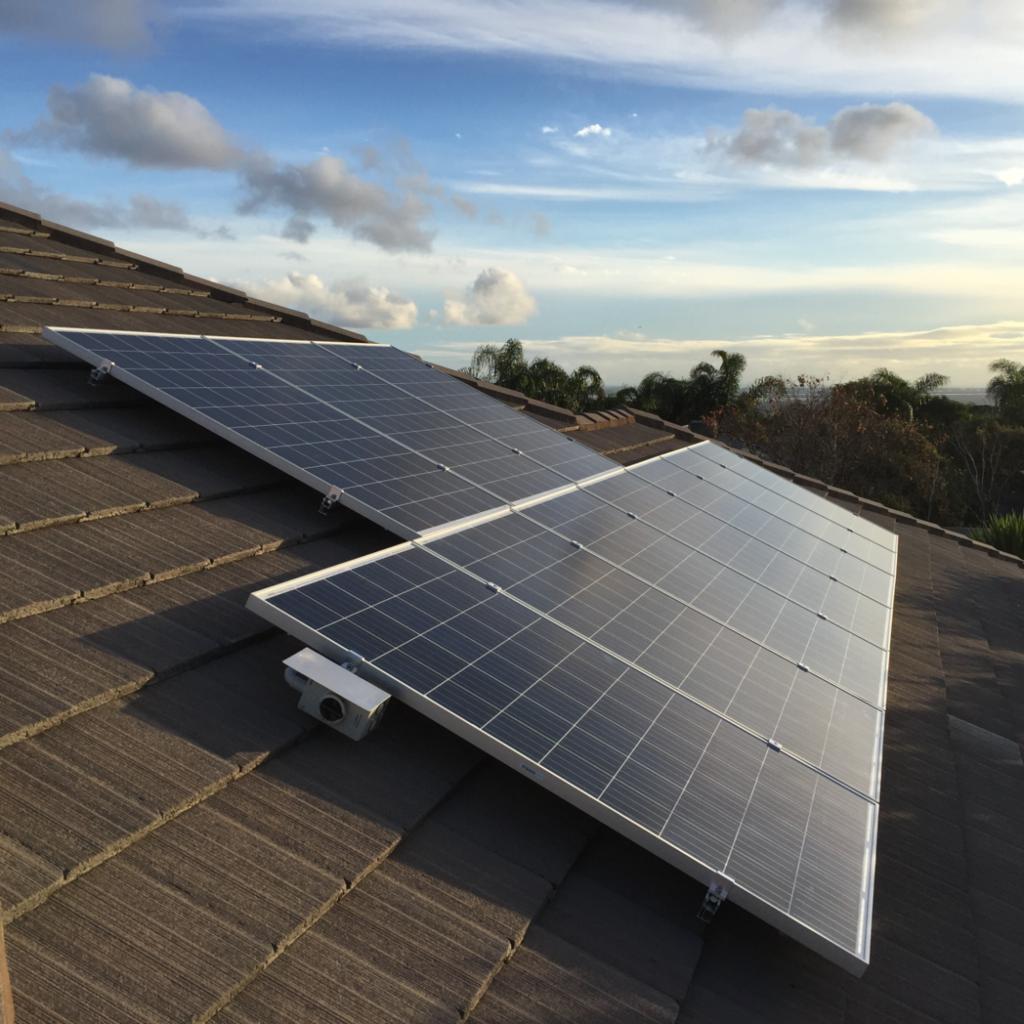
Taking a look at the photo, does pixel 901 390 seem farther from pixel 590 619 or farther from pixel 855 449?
pixel 590 619

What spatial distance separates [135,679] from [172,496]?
2793mm

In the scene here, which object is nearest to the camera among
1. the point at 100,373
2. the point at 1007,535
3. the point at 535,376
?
the point at 100,373

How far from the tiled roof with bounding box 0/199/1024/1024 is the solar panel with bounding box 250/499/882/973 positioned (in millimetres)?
406

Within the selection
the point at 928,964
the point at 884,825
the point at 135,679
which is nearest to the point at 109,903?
the point at 135,679

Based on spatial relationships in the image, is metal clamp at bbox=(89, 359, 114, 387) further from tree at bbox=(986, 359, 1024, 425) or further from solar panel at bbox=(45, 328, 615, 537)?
tree at bbox=(986, 359, 1024, 425)

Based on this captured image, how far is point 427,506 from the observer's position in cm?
851

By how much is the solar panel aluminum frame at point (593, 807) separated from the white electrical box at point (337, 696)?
10 centimetres

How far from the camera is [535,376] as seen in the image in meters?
70.4

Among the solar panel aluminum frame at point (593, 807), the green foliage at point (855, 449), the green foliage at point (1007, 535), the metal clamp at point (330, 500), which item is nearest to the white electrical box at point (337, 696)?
the solar panel aluminum frame at point (593, 807)

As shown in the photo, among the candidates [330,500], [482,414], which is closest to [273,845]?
[330,500]

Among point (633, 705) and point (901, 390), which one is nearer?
point (633, 705)

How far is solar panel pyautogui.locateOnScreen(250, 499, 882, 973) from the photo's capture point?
5.28 m

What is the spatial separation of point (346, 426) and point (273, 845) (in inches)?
239

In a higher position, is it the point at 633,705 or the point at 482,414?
the point at 482,414
